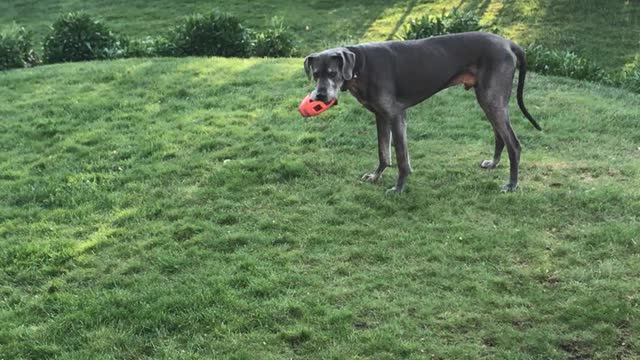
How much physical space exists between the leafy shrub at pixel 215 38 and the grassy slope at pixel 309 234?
120 inches

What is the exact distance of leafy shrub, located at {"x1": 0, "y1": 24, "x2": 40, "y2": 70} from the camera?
40.8 ft

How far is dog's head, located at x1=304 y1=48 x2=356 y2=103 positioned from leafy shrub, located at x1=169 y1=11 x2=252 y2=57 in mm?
6726

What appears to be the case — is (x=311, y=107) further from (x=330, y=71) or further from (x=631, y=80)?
(x=631, y=80)

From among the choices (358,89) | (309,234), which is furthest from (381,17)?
(309,234)

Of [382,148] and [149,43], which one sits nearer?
[382,148]

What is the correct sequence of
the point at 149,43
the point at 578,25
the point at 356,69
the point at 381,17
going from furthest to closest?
1. the point at 381,17
2. the point at 578,25
3. the point at 149,43
4. the point at 356,69

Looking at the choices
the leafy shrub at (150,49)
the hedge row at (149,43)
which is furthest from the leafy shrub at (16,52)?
the leafy shrub at (150,49)

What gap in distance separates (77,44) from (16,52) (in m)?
1.10

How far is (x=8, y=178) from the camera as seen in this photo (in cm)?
757

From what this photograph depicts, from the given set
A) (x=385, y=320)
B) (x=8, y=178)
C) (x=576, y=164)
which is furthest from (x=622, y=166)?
(x=8, y=178)

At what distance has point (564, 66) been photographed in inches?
421

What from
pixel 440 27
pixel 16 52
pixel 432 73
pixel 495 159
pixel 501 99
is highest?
pixel 432 73

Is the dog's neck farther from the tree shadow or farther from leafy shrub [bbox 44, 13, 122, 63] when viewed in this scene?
leafy shrub [bbox 44, 13, 122, 63]

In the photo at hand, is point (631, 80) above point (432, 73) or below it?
below
